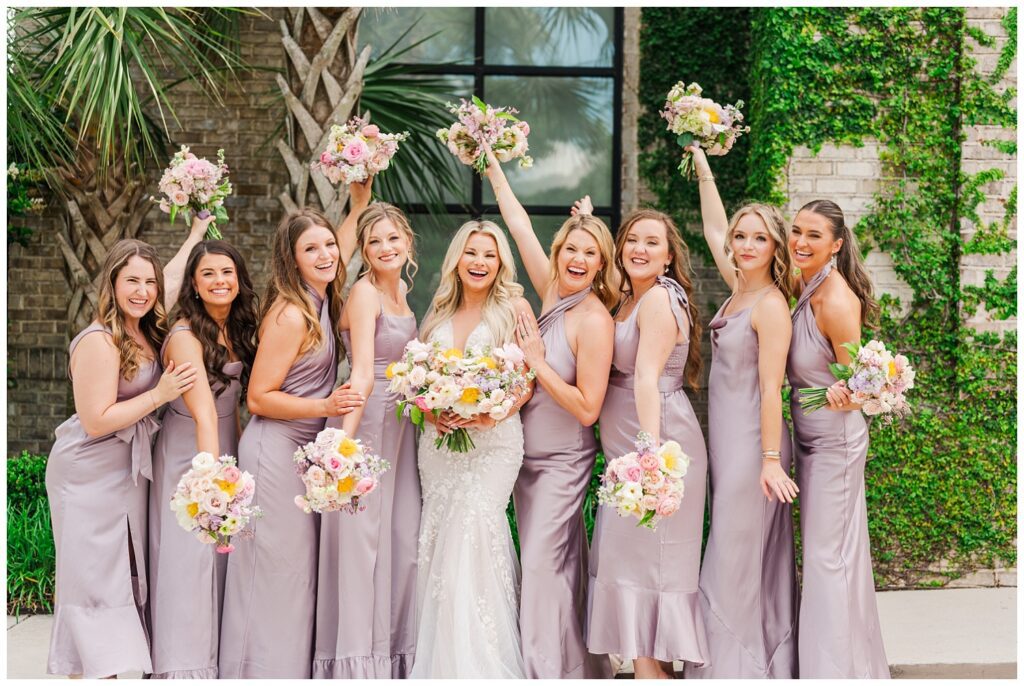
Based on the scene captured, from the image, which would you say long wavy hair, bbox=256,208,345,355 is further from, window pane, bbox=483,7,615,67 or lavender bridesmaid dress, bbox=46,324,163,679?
window pane, bbox=483,7,615,67

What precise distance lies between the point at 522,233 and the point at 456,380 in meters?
1.14

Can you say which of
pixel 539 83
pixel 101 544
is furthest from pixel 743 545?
pixel 539 83

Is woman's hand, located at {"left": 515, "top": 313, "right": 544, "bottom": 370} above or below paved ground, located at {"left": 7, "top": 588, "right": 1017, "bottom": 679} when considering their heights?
above

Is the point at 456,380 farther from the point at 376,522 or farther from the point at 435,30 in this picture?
the point at 435,30

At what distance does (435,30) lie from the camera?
8.73 m

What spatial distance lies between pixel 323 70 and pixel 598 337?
2.56 meters

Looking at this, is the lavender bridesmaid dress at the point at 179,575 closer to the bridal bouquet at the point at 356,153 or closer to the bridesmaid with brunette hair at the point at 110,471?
the bridesmaid with brunette hair at the point at 110,471

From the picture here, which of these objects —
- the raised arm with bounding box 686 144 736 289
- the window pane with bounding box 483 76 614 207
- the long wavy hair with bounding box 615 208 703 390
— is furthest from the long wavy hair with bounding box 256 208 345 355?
the window pane with bounding box 483 76 614 207

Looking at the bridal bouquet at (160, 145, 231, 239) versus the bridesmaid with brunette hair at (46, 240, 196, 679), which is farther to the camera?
the bridal bouquet at (160, 145, 231, 239)

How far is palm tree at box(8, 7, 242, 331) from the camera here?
5.92 meters

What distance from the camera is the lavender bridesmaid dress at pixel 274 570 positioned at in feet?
15.2

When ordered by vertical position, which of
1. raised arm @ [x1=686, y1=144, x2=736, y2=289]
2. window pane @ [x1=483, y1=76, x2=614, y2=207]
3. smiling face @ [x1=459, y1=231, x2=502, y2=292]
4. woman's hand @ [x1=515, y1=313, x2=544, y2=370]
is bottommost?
woman's hand @ [x1=515, y1=313, x2=544, y2=370]

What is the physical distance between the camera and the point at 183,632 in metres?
4.60

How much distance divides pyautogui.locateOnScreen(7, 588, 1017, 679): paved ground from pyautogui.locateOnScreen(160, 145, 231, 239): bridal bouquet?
2.33m
